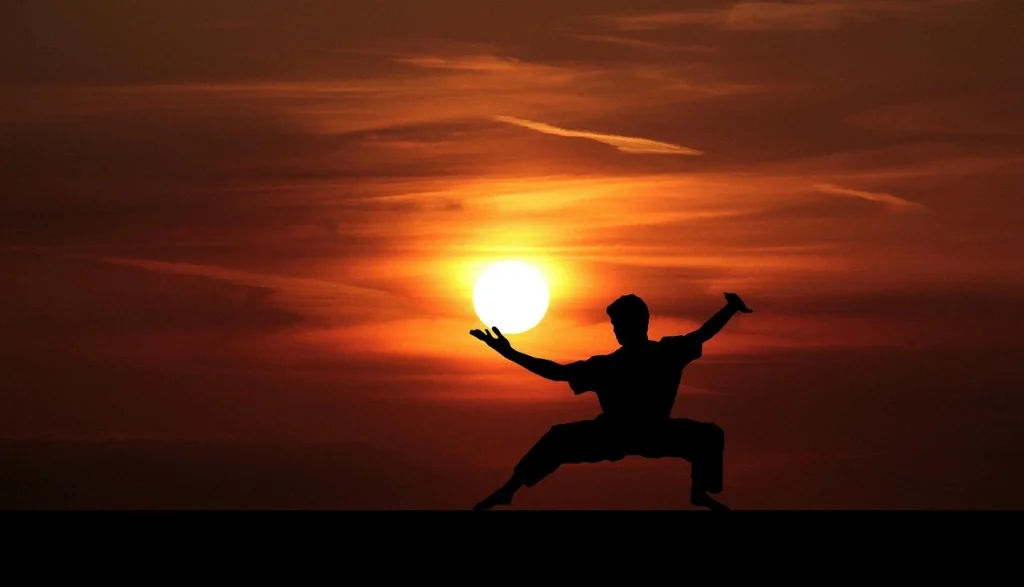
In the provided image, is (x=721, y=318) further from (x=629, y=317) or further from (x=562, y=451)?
(x=562, y=451)

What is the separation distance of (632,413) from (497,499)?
150 centimetres

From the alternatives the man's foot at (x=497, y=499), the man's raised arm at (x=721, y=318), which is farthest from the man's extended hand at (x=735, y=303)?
the man's foot at (x=497, y=499)

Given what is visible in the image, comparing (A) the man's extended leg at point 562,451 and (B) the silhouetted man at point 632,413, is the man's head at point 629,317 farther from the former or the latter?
(A) the man's extended leg at point 562,451

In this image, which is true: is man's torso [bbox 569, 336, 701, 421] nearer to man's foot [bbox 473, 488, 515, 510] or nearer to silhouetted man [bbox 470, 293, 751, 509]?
silhouetted man [bbox 470, 293, 751, 509]

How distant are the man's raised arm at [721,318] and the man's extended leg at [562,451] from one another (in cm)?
128

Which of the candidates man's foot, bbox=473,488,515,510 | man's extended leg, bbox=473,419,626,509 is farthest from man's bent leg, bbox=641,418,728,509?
man's foot, bbox=473,488,515,510

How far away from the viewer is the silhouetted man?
1527 centimetres

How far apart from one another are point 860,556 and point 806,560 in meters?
0.42

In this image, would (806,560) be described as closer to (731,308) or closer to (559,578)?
(559,578)

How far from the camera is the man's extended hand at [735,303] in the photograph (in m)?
15.3

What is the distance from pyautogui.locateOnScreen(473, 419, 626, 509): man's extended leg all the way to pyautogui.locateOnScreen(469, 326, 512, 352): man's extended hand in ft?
3.11

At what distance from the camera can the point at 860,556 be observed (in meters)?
11.6

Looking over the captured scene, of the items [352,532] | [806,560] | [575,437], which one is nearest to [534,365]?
[575,437]

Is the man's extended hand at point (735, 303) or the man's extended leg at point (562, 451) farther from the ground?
the man's extended hand at point (735, 303)
